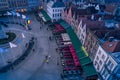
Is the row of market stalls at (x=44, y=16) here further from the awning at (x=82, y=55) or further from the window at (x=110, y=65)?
the window at (x=110, y=65)

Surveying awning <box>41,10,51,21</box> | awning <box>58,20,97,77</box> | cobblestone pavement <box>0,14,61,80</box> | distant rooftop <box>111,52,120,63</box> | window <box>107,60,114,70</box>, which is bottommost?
cobblestone pavement <box>0,14,61,80</box>

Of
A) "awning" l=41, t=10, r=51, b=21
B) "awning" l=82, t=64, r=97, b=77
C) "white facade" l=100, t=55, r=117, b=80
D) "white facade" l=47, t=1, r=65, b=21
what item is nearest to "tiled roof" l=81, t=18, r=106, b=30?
"awning" l=82, t=64, r=97, b=77

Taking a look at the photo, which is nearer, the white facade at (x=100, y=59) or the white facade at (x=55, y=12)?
the white facade at (x=100, y=59)

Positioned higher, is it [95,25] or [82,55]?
[95,25]

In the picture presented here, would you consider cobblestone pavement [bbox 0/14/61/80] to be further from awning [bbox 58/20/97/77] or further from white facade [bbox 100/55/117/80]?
white facade [bbox 100/55/117/80]

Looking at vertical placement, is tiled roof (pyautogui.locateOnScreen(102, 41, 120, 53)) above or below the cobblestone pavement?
above

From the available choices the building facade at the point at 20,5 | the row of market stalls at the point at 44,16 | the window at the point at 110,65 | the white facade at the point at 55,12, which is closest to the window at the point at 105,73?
the window at the point at 110,65

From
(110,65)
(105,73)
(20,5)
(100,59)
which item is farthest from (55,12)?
(110,65)

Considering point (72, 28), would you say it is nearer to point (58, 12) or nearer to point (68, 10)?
point (68, 10)

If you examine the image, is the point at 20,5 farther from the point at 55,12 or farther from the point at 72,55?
the point at 72,55
